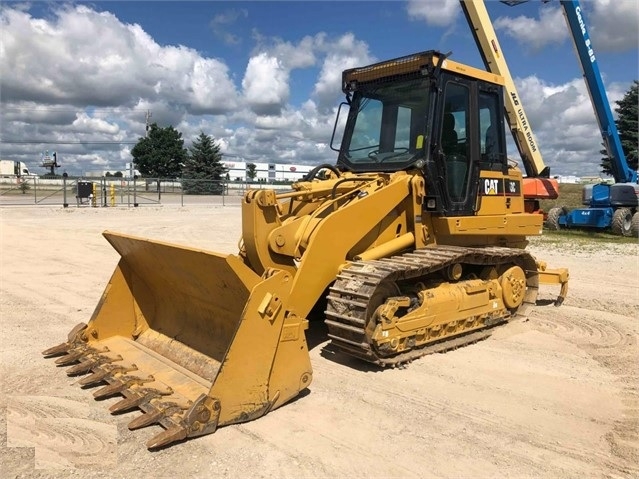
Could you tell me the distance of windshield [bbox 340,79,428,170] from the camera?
21.2 ft

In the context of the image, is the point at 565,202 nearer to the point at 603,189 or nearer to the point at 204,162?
the point at 603,189

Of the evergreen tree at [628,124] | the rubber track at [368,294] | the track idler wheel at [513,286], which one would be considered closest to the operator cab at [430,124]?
the rubber track at [368,294]

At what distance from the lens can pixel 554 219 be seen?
63.5 ft

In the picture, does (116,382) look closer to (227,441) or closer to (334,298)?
(227,441)

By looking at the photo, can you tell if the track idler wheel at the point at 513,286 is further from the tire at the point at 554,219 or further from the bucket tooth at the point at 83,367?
the tire at the point at 554,219

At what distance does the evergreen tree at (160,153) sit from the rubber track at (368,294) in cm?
5730

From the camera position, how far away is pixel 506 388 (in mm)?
5043

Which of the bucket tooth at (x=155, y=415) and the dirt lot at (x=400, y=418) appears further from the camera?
the bucket tooth at (x=155, y=415)

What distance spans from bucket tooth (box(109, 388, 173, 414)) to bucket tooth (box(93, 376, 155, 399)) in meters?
0.13

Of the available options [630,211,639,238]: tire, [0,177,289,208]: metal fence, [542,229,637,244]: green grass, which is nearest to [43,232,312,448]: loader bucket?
[542,229,637,244]: green grass

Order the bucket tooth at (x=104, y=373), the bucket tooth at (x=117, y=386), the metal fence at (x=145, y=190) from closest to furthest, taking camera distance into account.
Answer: the bucket tooth at (x=117, y=386)
the bucket tooth at (x=104, y=373)
the metal fence at (x=145, y=190)

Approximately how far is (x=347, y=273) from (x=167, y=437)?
90.0 inches

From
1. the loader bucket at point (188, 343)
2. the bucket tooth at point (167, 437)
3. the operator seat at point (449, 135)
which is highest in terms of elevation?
the operator seat at point (449, 135)

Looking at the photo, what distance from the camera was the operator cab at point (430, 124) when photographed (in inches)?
249
